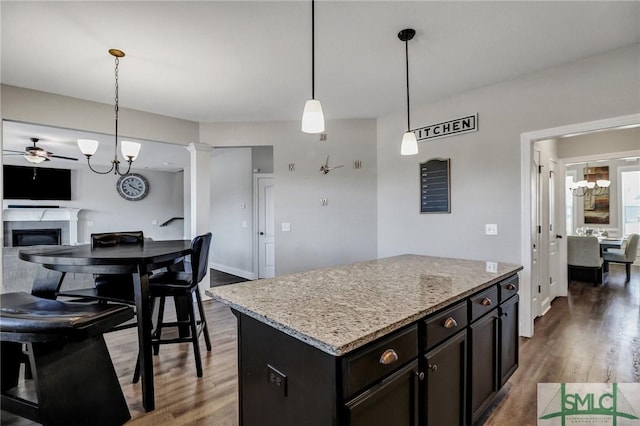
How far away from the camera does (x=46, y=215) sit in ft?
22.4

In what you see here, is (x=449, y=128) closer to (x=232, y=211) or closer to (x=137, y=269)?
(x=137, y=269)

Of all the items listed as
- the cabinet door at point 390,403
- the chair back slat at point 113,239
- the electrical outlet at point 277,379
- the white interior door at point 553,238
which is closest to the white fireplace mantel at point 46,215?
the chair back slat at point 113,239

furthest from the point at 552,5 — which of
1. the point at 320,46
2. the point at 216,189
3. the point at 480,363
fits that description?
the point at 216,189

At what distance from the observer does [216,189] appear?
22.2ft

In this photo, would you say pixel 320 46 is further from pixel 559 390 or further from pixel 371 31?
pixel 559 390

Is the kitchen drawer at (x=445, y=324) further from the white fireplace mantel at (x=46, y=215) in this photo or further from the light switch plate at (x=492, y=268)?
the white fireplace mantel at (x=46, y=215)

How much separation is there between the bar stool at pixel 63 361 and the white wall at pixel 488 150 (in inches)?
126

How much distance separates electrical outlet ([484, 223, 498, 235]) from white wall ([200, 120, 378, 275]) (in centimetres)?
145

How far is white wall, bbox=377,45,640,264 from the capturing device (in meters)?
2.62

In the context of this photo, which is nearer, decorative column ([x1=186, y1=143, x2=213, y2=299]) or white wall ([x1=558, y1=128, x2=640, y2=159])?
white wall ([x1=558, y1=128, x2=640, y2=159])

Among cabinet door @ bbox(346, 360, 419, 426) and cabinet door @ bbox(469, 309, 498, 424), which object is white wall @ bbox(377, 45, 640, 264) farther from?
cabinet door @ bbox(346, 360, 419, 426)

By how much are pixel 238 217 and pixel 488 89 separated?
15.5ft

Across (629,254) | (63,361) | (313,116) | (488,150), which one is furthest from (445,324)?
(629,254)

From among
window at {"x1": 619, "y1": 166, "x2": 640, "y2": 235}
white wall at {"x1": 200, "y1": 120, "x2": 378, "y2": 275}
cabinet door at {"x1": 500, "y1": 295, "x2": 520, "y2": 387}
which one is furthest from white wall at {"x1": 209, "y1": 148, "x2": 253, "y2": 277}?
window at {"x1": 619, "y1": 166, "x2": 640, "y2": 235}
